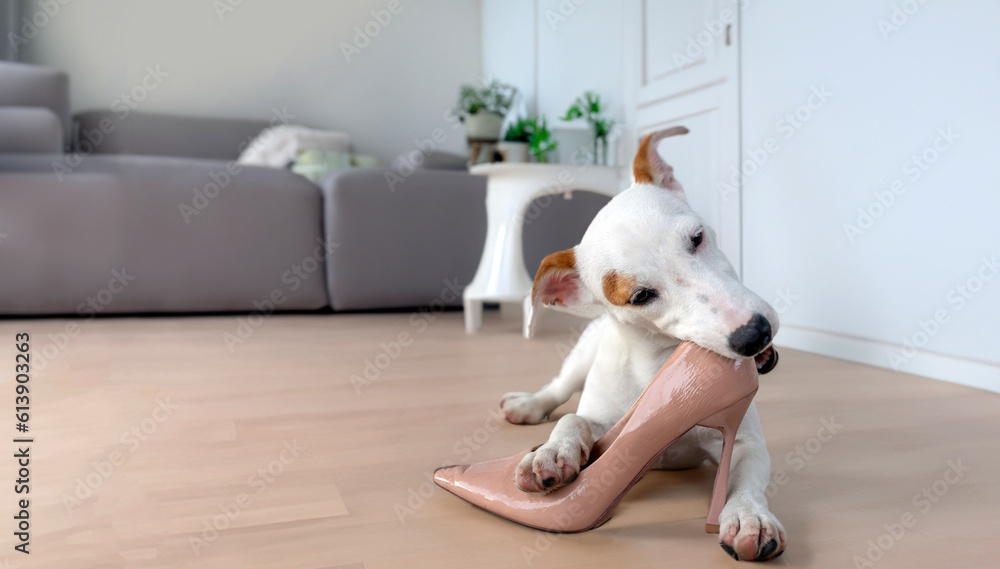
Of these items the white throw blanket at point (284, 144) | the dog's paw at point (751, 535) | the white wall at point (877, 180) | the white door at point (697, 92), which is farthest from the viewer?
the white throw blanket at point (284, 144)

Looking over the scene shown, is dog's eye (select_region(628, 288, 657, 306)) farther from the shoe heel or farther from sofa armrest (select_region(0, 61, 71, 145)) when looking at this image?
sofa armrest (select_region(0, 61, 71, 145))

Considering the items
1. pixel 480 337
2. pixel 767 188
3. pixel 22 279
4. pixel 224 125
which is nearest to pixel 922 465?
pixel 767 188

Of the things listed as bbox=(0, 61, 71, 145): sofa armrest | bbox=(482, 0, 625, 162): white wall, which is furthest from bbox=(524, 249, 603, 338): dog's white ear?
bbox=(0, 61, 71, 145): sofa armrest

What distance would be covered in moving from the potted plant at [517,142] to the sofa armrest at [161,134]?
2.37 metres

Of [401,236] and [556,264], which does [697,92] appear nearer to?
[401,236]

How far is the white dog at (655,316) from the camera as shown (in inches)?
27.6

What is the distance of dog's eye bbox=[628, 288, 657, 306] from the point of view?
0.76 m

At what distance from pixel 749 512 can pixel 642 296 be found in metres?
0.24

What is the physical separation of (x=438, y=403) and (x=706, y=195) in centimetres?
156

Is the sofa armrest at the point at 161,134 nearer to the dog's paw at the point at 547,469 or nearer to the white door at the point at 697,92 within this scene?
the white door at the point at 697,92

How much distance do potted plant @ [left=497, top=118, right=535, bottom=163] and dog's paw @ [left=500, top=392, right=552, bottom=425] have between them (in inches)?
115

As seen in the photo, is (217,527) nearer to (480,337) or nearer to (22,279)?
(480,337)

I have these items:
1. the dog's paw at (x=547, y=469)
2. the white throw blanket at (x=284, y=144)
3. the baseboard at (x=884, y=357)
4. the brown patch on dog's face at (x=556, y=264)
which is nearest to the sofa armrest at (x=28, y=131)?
the white throw blanket at (x=284, y=144)

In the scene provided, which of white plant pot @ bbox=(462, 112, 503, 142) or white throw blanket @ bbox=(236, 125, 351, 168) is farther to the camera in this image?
white throw blanket @ bbox=(236, 125, 351, 168)
